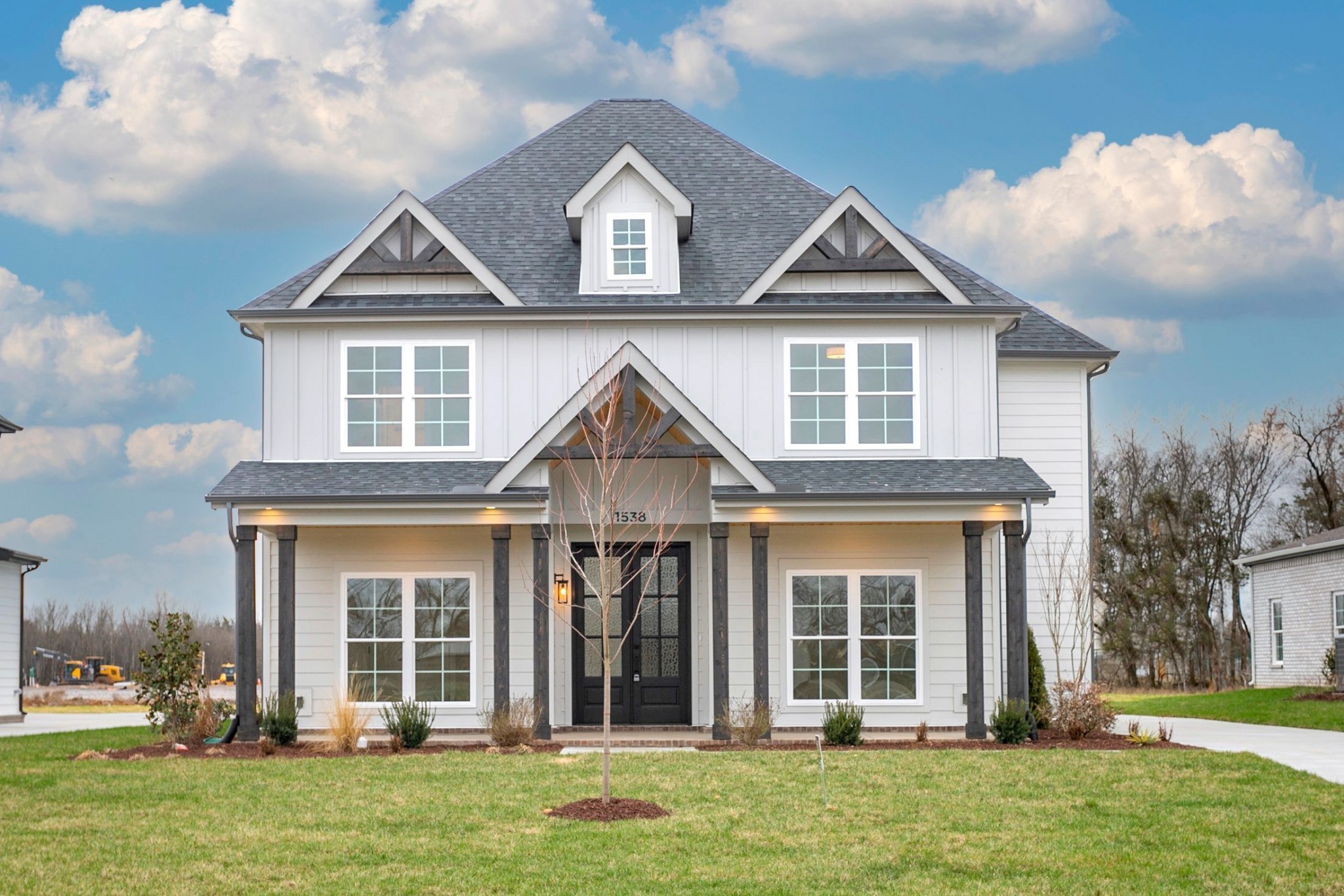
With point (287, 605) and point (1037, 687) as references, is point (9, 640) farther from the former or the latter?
point (1037, 687)

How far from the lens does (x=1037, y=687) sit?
18484 millimetres

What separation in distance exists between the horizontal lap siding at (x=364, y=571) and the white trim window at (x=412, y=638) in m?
0.11

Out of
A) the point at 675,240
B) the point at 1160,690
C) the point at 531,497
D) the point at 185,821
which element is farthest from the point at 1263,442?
the point at 185,821

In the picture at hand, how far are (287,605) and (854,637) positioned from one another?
7.60 metres

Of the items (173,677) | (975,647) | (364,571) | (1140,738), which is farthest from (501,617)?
(1140,738)

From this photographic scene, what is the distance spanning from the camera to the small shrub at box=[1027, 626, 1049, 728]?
18.1 metres

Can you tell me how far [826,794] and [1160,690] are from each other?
32545mm

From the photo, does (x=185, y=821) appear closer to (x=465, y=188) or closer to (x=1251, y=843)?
(x=1251, y=843)

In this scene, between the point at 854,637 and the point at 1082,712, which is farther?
the point at 854,637

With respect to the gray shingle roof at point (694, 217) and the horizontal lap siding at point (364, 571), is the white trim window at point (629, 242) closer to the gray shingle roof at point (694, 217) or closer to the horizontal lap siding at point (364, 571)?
the gray shingle roof at point (694, 217)

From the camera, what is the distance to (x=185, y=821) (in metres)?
11.2

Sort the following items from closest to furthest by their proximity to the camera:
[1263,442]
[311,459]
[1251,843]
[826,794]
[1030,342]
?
[1251,843]
[826,794]
[311,459]
[1030,342]
[1263,442]

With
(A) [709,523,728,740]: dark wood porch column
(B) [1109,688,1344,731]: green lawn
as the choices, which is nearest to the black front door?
(A) [709,523,728,740]: dark wood porch column

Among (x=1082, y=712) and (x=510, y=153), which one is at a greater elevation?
(x=510, y=153)
